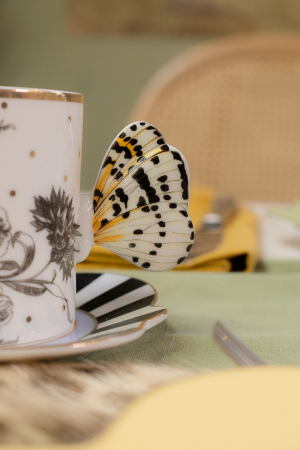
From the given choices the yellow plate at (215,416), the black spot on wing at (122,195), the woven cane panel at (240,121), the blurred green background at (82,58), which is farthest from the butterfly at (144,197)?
the blurred green background at (82,58)

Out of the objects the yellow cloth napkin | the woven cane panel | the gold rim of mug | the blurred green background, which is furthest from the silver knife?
the blurred green background

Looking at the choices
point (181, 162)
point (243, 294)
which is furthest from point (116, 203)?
point (243, 294)

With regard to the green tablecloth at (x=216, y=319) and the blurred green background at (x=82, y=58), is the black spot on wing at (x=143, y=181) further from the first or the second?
the blurred green background at (x=82, y=58)

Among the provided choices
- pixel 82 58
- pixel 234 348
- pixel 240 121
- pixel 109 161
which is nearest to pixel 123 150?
pixel 109 161

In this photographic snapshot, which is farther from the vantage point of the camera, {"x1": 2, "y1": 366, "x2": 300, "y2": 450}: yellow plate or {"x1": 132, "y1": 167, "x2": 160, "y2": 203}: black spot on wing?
{"x1": 132, "y1": 167, "x2": 160, "y2": 203}: black spot on wing

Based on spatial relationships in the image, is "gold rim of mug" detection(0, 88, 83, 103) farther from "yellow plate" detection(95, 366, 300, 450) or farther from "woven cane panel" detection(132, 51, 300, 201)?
"woven cane panel" detection(132, 51, 300, 201)

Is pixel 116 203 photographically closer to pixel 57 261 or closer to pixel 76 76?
pixel 57 261
